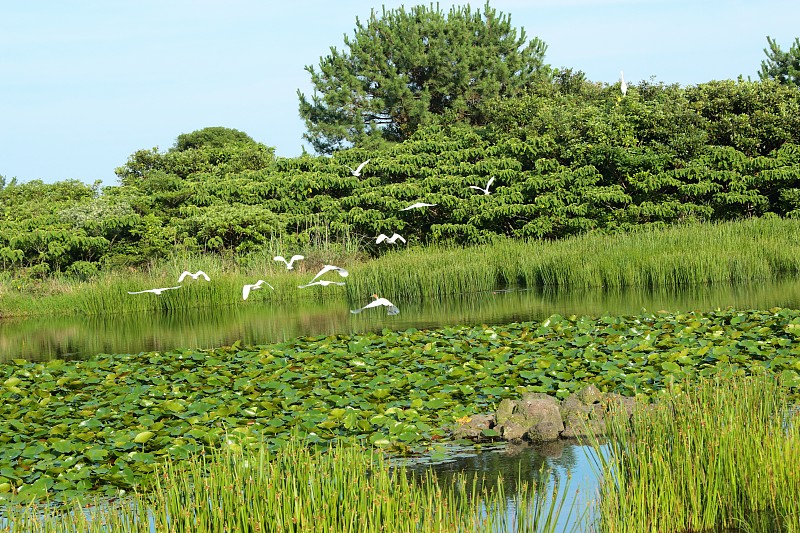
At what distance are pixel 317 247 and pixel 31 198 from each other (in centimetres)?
1284

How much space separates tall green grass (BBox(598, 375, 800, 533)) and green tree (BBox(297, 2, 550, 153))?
2792 cm

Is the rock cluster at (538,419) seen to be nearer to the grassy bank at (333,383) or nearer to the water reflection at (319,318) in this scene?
the grassy bank at (333,383)

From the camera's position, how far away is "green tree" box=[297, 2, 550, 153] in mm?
32719

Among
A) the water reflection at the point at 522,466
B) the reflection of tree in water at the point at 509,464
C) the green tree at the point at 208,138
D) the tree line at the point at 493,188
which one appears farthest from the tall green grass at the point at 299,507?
the green tree at the point at 208,138

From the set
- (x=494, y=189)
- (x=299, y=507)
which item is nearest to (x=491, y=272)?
(x=494, y=189)

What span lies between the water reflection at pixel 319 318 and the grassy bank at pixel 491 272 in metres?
0.80

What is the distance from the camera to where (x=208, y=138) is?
39.8 m

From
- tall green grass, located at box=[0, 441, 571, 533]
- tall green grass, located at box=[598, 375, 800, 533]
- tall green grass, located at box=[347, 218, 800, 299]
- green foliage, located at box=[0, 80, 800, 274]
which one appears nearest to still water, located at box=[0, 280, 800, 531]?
tall green grass, located at box=[347, 218, 800, 299]

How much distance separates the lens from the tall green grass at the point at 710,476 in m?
4.09

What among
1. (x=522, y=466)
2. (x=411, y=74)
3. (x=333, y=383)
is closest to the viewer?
(x=522, y=466)

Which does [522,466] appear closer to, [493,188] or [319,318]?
[319,318]

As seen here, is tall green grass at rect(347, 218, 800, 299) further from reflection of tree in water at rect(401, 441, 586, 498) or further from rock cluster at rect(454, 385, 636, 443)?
reflection of tree in water at rect(401, 441, 586, 498)

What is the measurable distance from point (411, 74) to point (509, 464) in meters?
28.9

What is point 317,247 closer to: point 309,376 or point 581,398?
point 309,376
